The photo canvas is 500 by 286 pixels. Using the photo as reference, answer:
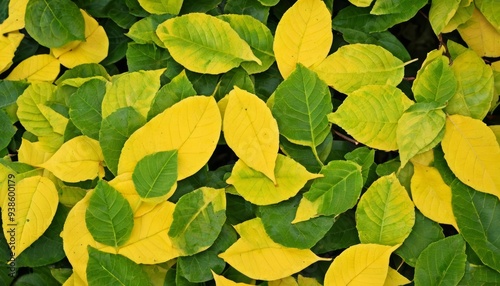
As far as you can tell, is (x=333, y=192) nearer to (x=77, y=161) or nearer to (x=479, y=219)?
(x=479, y=219)

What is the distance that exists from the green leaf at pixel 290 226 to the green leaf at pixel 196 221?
0.05m

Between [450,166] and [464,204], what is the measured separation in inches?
1.9

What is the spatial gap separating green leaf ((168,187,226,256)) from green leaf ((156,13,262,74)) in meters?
0.16

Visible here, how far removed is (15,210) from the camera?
0.77 metres

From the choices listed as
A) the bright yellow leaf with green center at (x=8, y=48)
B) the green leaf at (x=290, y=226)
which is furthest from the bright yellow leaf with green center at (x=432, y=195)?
the bright yellow leaf with green center at (x=8, y=48)

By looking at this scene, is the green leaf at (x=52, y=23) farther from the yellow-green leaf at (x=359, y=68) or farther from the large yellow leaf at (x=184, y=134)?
the yellow-green leaf at (x=359, y=68)

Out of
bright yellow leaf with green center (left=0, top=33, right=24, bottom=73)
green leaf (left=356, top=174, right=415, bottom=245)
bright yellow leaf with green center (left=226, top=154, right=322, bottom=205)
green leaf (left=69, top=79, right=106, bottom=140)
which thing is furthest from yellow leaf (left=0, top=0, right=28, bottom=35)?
green leaf (left=356, top=174, right=415, bottom=245)

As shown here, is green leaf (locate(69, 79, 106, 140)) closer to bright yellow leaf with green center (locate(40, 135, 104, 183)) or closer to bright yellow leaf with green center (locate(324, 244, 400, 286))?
bright yellow leaf with green center (locate(40, 135, 104, 183))

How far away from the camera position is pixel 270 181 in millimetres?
707

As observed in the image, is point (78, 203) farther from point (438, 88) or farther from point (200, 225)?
point (438, 88)

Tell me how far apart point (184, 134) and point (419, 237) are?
30cm

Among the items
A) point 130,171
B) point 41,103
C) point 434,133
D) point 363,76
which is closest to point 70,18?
point 41,103

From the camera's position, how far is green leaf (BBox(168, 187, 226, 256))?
27.7 inches

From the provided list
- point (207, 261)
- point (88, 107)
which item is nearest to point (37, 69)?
point (88, 107)
